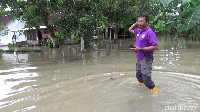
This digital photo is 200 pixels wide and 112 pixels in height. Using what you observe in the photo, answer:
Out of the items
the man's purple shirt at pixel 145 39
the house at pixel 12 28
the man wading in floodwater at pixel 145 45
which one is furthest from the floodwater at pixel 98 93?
the house at pixel 12 28

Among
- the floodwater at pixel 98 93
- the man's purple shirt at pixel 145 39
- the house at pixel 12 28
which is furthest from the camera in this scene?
the house at pixel 12 28

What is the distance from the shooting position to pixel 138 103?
342cm

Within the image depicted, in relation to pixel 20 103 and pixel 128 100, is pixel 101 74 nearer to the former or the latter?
pixel 128 100

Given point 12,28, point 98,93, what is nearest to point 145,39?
point 98,93

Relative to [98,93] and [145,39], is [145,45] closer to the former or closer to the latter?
[145,39]

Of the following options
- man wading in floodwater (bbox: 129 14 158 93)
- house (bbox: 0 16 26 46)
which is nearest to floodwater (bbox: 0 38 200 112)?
man wading in floodwater (bbox: 129 14 158 93)

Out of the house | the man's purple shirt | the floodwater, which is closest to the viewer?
the floodwater

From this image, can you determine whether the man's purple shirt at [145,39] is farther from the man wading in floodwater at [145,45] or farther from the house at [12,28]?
the house at [12,28]

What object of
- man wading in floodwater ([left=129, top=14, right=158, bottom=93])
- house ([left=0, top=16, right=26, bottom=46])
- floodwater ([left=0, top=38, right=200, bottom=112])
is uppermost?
house ([left=0, top=16, right=26, bottom=46])

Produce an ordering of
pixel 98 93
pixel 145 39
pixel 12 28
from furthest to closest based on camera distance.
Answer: pixel 12 28
pixel 98 93
pixel 145 39

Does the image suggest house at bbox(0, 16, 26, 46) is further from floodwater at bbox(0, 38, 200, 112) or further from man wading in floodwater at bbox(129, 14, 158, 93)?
man wading in floodwater at bbox(129, 14, 158, 93)

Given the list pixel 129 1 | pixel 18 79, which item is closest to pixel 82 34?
pixel 129 1

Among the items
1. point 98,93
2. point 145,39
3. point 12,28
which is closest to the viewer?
point 145,39

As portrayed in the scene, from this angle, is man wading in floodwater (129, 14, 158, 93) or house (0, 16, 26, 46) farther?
house (0, 16, 26, 46)
